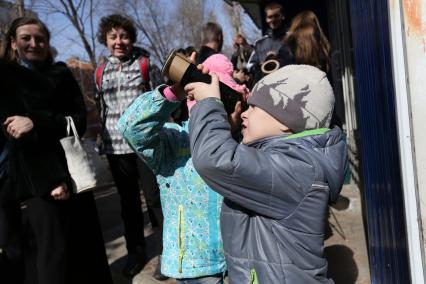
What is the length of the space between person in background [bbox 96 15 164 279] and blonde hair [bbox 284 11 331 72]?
115 cm

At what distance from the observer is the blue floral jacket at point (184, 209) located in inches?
67.1

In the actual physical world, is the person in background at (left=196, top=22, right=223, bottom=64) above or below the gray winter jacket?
above

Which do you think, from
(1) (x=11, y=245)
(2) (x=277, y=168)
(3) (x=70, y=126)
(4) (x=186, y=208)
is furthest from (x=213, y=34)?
(2) (x=277, y=168)

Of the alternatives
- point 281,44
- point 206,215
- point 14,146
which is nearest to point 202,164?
point 206,215

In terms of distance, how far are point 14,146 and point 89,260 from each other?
948mm

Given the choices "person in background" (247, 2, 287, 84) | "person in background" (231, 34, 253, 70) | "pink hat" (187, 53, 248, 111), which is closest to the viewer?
"pink hat" (187, 53, 248, 111)

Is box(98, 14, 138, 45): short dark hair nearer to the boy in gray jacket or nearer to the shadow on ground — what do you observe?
the boy in gray jacket

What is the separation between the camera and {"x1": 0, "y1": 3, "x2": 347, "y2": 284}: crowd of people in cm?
124

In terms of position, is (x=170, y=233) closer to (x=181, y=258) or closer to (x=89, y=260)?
(x=181, y=258)

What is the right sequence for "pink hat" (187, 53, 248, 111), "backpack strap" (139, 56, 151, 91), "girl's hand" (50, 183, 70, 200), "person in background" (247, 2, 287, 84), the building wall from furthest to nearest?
1. "person in background" (247, 2, 287, 84)
2. "backpack strap" (139, 56, 151, 91)
3. "girl's hand" (50, 183, 70, 200)
4. "pink hat" (187, 53, 248, 111)
5. the building wall

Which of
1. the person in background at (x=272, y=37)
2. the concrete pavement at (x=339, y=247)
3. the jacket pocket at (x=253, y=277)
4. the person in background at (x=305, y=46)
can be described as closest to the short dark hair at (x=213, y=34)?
the person in background at (x=272, y=37)

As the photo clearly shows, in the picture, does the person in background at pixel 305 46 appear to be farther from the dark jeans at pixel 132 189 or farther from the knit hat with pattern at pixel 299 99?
the knit hat with pattern at pixel 299 99

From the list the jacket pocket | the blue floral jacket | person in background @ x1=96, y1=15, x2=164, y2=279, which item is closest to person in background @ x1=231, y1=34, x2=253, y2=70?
person in background @ x1=96, y1=15, x2=164, y2=279

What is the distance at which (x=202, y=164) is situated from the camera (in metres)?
1.20
